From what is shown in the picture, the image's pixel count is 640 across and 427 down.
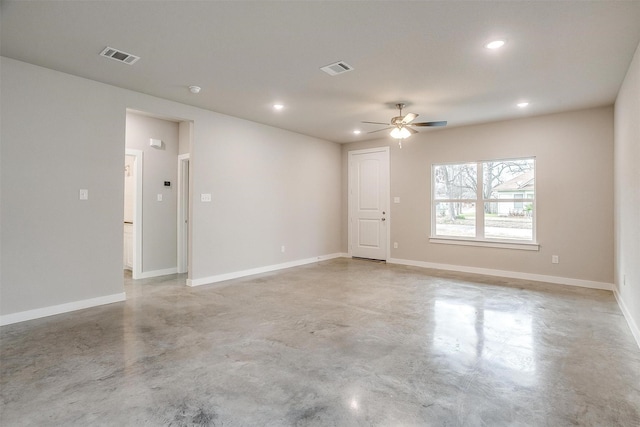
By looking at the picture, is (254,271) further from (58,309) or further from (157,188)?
(58,309)

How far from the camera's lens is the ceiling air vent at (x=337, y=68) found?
3496mm

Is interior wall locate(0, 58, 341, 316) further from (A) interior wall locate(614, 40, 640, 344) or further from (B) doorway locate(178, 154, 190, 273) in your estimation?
(A) interior wall locate(614, 40, 640, 344)

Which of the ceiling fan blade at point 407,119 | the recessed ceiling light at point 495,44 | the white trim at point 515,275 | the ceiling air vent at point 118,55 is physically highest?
the ceiling air vent at point 118,55

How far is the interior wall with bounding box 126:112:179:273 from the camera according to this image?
18.4ft

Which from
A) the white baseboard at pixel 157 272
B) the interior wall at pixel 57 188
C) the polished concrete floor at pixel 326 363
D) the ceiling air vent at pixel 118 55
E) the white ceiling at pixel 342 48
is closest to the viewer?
the polished concrete floor at pixel 326 363

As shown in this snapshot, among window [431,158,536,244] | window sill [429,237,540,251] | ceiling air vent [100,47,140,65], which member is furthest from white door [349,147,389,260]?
ceiling air vent [100,47,140,65]

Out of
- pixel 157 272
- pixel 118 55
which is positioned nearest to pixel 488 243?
pixel 157 272

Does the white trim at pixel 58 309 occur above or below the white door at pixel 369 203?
below

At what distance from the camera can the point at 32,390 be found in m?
2.23

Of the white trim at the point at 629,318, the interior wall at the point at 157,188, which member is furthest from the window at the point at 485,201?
the interior wall at the point at 157,188

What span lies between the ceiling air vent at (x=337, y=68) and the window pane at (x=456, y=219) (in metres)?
3.91

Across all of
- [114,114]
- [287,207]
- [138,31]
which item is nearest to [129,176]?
[114,114]

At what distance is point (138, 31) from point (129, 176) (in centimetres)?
392

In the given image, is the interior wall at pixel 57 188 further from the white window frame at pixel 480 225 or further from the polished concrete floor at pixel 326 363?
the white window frame at pixel 480 225
